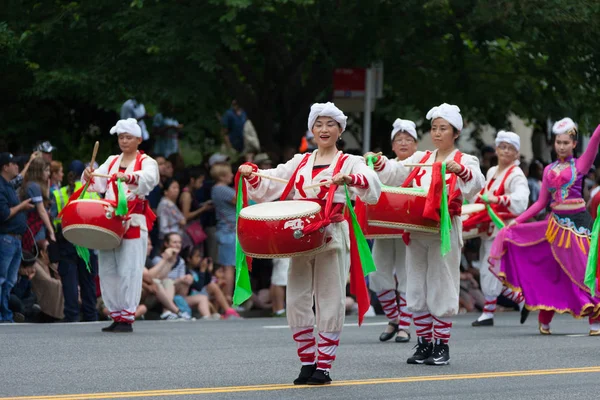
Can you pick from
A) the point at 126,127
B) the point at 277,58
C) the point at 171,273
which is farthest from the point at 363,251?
the point at 277,58

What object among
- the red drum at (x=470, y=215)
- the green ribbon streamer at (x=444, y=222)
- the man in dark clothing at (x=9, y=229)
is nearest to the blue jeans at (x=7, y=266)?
the man in dark clothing at (x=9, y=229)

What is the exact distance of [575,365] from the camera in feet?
34.2

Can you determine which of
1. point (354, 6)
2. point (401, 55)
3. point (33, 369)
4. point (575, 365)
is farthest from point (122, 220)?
point (401, 55)

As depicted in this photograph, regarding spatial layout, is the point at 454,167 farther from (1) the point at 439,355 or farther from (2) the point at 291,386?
(2) the point at 291,386

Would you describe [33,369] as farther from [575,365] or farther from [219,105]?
[219,105]

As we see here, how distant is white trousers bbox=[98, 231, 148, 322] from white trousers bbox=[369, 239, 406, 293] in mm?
2243

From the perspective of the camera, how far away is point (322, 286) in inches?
357

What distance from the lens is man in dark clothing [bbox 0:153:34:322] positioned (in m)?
14.2

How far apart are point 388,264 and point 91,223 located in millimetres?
2821

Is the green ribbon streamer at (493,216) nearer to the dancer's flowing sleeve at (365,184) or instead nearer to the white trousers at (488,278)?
the white trousers at (488,278)

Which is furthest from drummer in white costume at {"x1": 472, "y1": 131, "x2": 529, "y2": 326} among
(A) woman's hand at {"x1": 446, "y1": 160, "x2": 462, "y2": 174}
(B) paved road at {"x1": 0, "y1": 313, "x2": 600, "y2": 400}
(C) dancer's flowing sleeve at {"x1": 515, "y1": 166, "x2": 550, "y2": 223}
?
(A) woman's hand at {"x1": 446, "y1": 160, "x2": 462, "y2": 174}

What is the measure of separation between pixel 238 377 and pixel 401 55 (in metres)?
9.98

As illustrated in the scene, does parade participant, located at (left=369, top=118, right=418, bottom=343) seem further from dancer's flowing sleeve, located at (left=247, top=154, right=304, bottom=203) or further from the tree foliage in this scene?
dancer's flowing sleeve, located at (left=247, top=154, right=304, bottom=203)

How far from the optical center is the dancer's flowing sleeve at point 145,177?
1280 centimetres
